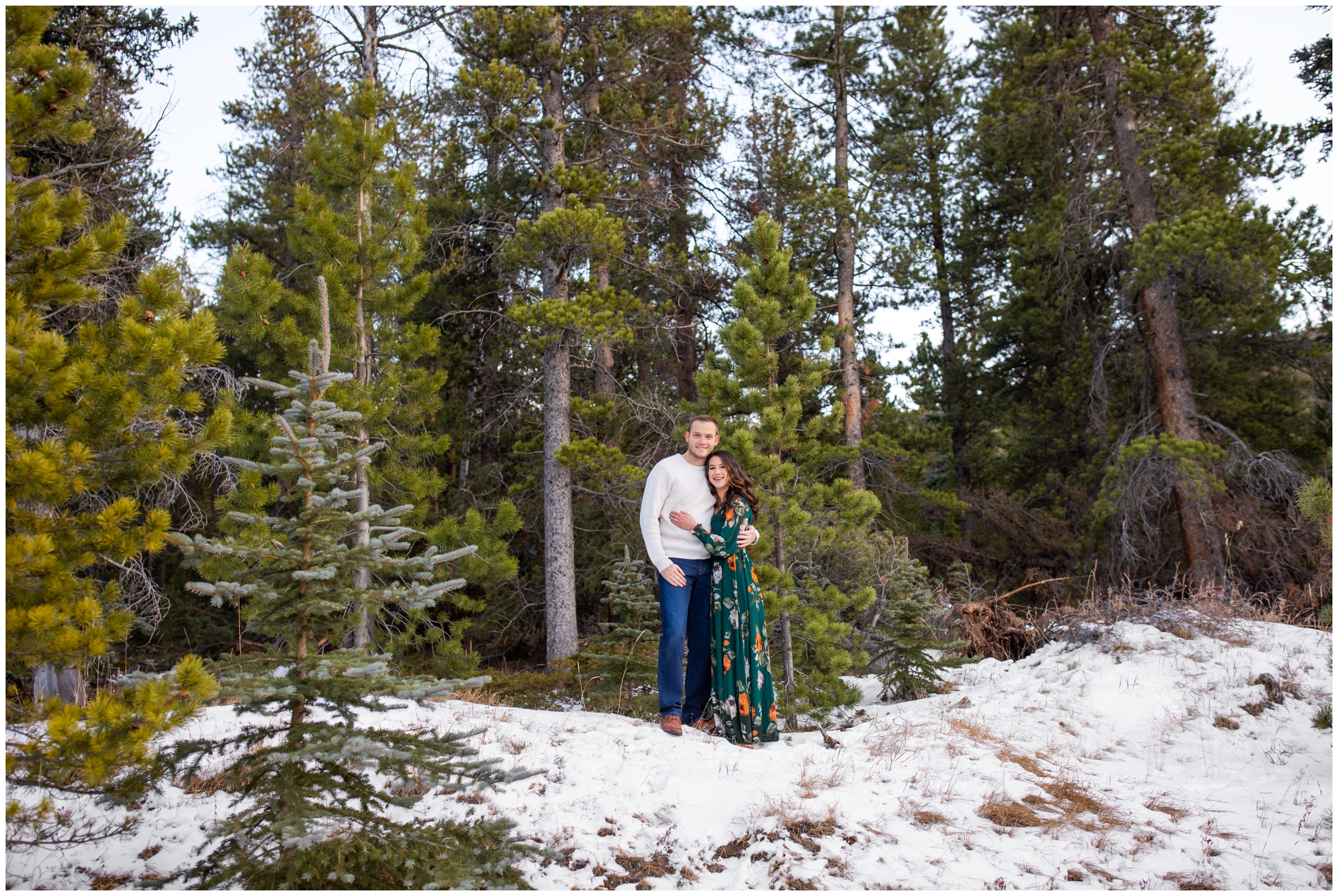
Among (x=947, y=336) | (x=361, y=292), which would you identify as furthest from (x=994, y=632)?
(x=947, y=336)

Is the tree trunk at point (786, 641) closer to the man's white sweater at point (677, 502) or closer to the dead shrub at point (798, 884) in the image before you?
the man's white sweater at point (677, 502)

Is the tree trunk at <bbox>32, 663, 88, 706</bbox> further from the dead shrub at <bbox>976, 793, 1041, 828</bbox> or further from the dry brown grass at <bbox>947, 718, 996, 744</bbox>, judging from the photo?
the dead shrub at <bbox>976, 793, 1041, 828</bbox>

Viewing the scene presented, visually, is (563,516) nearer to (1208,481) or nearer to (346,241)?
(346,241)

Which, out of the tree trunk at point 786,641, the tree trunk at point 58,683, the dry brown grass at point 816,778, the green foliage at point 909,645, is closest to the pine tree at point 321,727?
the dry brown grass at point 816,778

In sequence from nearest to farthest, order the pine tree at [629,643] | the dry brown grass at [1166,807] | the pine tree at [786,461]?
the dry brown grass at [1166,807] → the pine tree at [786,461] → the pine tree at [629,643]

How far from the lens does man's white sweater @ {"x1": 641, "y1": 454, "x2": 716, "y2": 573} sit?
17.5ft

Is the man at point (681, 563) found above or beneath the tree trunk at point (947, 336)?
beneath

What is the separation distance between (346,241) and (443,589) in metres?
6.21

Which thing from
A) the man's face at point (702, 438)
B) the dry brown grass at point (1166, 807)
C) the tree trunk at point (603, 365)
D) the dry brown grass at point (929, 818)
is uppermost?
the tree trunk at point (603, 365)

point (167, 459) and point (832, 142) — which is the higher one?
point (832, 142)

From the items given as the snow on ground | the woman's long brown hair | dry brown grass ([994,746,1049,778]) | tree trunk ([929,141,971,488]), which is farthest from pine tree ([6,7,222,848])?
A: tree trunk ([929,141,971,488])

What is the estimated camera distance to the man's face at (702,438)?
5.47m

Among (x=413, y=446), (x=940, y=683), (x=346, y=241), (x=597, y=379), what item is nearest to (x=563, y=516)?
(x=413, y=446)

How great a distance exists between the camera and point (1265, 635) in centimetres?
712
